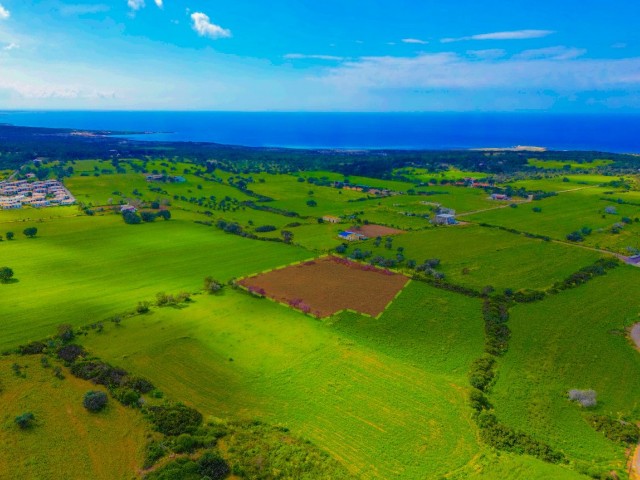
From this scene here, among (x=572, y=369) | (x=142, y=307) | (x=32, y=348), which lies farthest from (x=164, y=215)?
(x=572, y=369)

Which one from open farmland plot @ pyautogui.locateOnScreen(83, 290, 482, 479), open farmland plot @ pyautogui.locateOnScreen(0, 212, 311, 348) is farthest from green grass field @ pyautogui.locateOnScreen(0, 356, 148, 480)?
open farmland plot @ pyautogui.locateOnScreen(0, 212, 311, 348)

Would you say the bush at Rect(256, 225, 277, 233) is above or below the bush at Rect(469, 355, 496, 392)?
above

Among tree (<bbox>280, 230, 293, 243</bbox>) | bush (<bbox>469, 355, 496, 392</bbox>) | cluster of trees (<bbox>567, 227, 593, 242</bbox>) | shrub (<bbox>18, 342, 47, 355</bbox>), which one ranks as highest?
cluster of trees (<bbox>567, 227, 593, 242</bbox>)

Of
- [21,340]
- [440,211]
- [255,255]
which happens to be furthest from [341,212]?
Result: [21,340]

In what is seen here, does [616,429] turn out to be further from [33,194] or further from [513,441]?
[33,194]

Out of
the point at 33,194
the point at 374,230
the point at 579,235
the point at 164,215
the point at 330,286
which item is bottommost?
the point at 330,286

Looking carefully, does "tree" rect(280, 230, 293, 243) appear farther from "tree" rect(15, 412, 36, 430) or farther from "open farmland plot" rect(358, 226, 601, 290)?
"tree" rect(15, 412, 36, 430)
